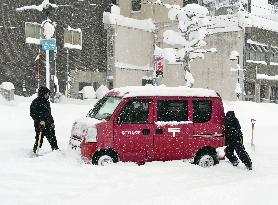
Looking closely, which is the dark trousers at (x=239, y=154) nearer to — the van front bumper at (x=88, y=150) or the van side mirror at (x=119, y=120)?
the van side mirror at (x=119, y=120)

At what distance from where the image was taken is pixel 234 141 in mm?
10461

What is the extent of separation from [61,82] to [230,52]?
11.8 metres

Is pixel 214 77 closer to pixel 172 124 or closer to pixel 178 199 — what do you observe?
pixel 172 124

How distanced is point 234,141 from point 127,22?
20.6 m

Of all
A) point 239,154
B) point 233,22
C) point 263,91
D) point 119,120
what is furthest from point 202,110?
point 263,91

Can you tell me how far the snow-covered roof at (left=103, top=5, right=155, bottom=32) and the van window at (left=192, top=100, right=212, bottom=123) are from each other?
19.2 meters

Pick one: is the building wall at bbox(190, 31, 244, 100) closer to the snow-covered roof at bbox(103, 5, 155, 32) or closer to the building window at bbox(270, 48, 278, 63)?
the snow-covered roof at bbox(103, 5, 155, 32)

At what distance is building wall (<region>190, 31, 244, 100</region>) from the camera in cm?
3050

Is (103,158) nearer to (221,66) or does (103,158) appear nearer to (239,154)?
(239,154)

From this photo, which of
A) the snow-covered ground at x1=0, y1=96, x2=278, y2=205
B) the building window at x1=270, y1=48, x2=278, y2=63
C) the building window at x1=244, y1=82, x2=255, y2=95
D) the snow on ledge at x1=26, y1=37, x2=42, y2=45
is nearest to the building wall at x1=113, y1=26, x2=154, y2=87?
the snow on ledge at x1=26, y1=37, x2=42, y2=45

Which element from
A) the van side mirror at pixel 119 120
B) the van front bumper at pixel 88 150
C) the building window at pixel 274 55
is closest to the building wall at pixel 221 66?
the building window at pixel 274 55

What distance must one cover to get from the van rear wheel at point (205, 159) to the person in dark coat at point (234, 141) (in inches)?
17.1

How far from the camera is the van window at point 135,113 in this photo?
9758 millimetres

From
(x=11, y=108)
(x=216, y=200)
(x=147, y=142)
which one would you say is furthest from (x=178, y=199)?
(x=11, y=108)
